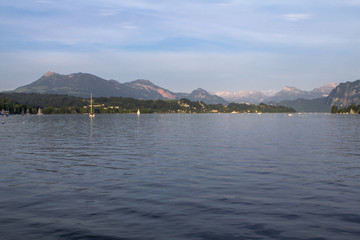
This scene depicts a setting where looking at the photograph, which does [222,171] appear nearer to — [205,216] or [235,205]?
[235,205]

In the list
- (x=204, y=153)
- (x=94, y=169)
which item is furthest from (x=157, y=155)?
(x=94, y=169)

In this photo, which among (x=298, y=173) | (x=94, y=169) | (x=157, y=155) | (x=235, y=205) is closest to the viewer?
(x=235, y=205)

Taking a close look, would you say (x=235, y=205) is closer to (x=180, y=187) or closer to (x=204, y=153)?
(x=180, y=187)

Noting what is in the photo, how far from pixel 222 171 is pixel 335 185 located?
9805 millimetres

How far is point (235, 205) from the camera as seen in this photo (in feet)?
63.5

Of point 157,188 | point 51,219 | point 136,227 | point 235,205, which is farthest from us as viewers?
point 157,188

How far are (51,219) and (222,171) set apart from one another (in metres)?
17.2

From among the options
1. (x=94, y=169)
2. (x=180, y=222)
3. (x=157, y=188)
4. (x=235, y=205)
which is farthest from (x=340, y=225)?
(x=94, y=169)

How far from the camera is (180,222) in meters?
16.5

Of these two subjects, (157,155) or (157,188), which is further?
(157,155)

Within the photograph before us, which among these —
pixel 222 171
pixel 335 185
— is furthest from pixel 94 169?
pixel 335 185

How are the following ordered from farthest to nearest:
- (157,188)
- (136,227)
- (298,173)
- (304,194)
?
(298,173) → (157,188) → (304,194) → (136,227)

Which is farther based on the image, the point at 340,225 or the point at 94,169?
the point at 94,169

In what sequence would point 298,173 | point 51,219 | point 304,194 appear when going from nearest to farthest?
point 51,219 < point 304,194 < point 298,173
